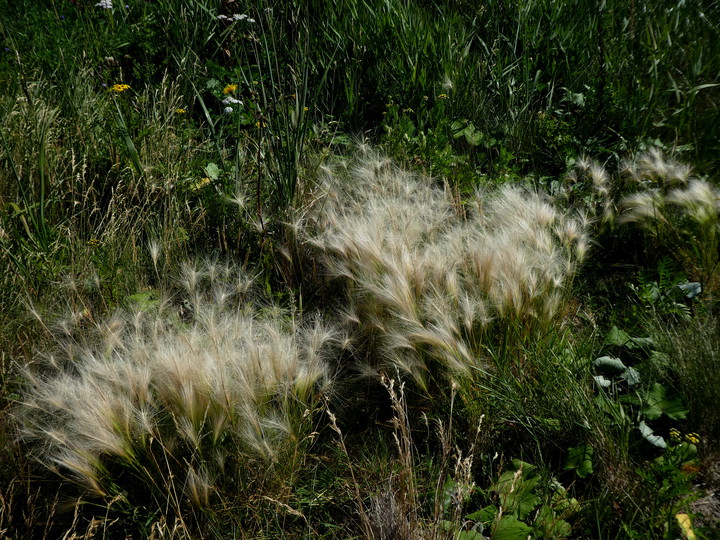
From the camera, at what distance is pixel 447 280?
2133mm

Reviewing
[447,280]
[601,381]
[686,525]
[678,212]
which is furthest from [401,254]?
[678,212]

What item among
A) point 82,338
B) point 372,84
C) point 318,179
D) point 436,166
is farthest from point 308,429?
point 372,84

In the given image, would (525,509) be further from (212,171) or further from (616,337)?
(212,171)

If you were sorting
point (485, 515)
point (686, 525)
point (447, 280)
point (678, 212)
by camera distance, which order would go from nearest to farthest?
1. point (686, 525)
2. point (485, 515)
3. point (447, 280)
4. point (678, 212)

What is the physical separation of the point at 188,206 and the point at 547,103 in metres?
2.36

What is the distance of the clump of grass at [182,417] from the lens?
1.69 meters

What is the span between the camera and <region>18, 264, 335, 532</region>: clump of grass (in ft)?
5.53

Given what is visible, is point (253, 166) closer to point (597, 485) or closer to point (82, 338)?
point (82, 338)

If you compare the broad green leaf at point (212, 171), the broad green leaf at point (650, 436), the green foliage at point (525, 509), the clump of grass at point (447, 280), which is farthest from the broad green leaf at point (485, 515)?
the broad green leaf at point (212, 171)

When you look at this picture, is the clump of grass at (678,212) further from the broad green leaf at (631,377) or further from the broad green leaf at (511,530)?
the broad green leaf at (511,530)

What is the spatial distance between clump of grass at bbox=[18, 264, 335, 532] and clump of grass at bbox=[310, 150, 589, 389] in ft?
1.04

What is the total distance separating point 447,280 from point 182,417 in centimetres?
102

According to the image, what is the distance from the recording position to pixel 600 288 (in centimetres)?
263

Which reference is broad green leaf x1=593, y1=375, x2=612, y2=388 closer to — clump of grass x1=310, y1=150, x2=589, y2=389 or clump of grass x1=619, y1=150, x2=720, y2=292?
clump of grass x1=310, y1=150, x2=589, y2=389
